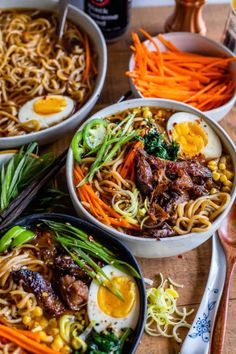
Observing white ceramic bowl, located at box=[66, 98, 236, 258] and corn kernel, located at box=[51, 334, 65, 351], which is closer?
corn kernel, located at box=[51, 334, 65, 351]

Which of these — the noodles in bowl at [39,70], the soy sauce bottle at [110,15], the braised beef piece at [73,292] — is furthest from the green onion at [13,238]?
the soy sauce bottle at [110,15]

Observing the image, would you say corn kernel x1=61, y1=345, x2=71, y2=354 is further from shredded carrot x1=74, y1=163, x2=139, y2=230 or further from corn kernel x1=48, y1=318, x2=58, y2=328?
shredded carrot x1=74, y1=163, x2=139, y2=230

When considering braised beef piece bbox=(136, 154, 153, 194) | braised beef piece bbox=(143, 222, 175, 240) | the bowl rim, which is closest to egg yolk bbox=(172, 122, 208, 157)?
braised beef piece bbox=(136, 154, 153, 194)

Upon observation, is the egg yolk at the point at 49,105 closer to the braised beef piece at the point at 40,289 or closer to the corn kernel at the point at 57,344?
the braised beef piece at the point at 40,289

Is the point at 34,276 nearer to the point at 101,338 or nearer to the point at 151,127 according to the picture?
the point at 101,338

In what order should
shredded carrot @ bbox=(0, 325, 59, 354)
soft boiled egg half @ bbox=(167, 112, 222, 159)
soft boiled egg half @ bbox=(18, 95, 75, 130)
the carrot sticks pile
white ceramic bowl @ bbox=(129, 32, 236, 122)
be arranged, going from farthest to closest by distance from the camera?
white ceramic bowl @ bbox=(129, 32, 236, 122), the carrot sticks pile, soft boiled egg half @ bbox=(18, 95, 75, 130), soft boiled egg half @ bbox=(167, 112, 222, 159), shredded carrot @ bbox=(0, 325, 59, 354)

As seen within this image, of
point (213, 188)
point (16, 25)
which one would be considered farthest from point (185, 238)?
point (16, 25)

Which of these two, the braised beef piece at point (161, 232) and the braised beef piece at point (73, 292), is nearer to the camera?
the braised beef piece at point (73, 292)
